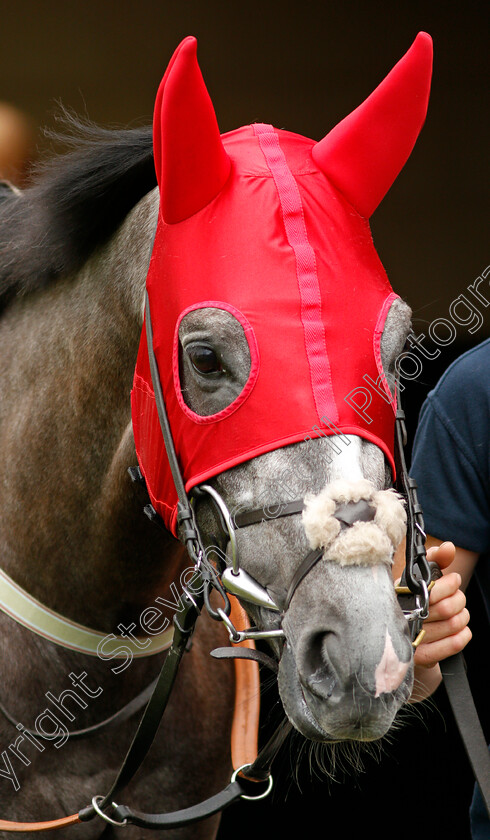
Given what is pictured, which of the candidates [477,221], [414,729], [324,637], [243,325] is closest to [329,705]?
[324,637]

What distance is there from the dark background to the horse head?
9.39 feet

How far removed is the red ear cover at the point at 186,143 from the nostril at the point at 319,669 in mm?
674

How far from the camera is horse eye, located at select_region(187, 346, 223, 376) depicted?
123 cm

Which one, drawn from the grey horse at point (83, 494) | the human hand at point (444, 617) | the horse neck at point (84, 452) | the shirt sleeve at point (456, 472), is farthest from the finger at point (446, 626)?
the horse neck at point (84, 452)

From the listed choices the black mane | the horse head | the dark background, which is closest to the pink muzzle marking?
the horse head

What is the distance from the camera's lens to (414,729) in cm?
422

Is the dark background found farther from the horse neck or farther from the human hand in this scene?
the human hand

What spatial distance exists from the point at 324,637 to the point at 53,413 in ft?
2.49

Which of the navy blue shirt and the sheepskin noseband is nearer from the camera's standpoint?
the sheepskin noseband

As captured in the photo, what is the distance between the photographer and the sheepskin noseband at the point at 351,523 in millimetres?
1078

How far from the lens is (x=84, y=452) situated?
5.10ft

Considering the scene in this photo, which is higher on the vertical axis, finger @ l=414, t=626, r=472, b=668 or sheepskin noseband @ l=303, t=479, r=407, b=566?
sheepskin noseband @ l=303, t=479, r=407, b=566

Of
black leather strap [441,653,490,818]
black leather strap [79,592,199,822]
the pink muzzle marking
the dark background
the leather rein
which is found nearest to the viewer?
the pink muzzle marking

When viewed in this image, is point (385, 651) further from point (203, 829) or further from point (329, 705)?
point (203, 829)
